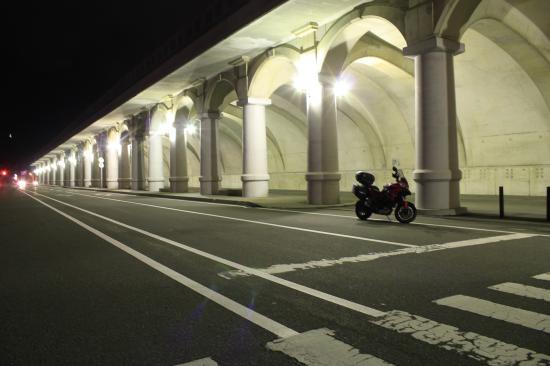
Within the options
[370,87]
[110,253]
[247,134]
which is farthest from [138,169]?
[110,253]

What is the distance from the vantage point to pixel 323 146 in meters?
18.8

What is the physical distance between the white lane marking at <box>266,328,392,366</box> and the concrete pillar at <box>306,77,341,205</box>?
1488cm

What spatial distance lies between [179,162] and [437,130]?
78.8ft

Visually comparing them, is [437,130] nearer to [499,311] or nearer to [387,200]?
[387,200]

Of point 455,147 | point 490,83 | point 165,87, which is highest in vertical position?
point 165,87

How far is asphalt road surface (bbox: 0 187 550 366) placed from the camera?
3.66 m

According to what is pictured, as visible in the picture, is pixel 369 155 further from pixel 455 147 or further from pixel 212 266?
pixel 212 266

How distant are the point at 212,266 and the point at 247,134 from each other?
1713cm

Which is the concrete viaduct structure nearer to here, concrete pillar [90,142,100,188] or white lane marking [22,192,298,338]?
white lane marking [22,192,298,338]

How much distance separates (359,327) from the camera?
414cm

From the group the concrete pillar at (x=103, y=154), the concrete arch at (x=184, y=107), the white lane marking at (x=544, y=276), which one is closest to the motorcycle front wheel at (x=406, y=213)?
the white lane marking at (x=544, y=276)

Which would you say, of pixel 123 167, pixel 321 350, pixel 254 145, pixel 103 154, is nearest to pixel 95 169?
pixel 103 154

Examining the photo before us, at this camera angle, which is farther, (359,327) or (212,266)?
(212,266)

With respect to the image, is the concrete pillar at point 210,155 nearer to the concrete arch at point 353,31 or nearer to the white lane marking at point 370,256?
the concrete arch at point 353,31
